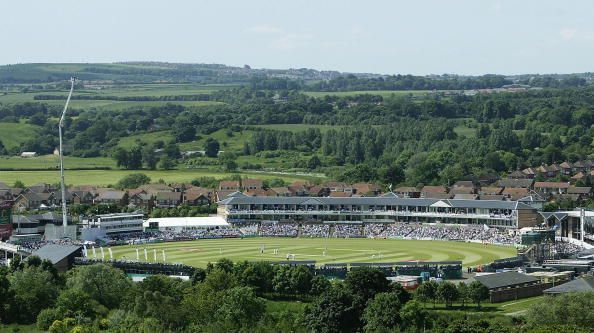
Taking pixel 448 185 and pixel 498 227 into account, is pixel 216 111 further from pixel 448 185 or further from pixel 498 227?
pixel 498 227

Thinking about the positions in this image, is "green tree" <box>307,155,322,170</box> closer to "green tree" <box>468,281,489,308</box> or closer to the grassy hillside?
the grassy hillside

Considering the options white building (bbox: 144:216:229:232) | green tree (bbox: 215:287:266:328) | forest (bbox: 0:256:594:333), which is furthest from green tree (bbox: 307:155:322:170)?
green tree (bbox: 215:287:266:328)

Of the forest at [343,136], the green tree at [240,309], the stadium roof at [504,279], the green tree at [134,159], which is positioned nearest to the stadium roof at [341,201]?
the forest at [343,136]

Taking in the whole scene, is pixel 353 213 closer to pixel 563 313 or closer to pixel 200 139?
pixel 563 313

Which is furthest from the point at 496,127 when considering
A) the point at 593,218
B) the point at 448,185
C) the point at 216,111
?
the point at 593,218

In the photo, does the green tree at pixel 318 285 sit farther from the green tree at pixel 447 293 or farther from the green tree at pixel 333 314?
the green tree at pixel 333 314

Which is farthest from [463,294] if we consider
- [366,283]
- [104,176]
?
[104,176]
